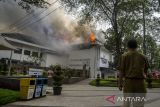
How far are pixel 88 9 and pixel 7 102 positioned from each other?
66.7ft

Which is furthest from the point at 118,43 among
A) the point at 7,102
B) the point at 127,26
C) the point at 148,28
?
the point at 7,102

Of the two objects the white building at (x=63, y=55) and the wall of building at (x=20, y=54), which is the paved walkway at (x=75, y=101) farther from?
the white building at (x=63, y=55)

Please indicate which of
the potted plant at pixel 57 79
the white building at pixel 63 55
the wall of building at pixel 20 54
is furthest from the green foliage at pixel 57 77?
the white building at pixel 63 55

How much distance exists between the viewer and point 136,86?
5.21 metres

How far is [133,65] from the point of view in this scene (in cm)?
534

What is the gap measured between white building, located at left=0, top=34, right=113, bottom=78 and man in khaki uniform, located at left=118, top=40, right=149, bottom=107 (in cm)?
3821

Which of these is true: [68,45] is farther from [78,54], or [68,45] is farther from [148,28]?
[148,28]

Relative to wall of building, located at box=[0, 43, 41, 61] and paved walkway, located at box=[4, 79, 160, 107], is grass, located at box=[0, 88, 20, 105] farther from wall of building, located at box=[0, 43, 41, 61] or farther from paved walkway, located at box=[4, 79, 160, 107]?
wall of building, located at box=[0, 43, 41, 61]

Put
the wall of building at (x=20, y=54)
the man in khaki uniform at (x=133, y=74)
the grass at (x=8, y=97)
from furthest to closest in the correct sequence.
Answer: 1. the wall of building at (x=20, y=54)
2. the grass at (x=8, y=97)
3. the man in khaki uniform at (x=133, y=74)

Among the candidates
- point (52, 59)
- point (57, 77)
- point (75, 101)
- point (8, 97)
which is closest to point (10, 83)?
point (57, 77)

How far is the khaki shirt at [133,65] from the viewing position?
5.28 metres

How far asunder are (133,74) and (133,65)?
0.19 metres

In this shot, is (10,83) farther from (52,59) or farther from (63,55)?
(63,55)

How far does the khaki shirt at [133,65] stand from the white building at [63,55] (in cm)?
3820
